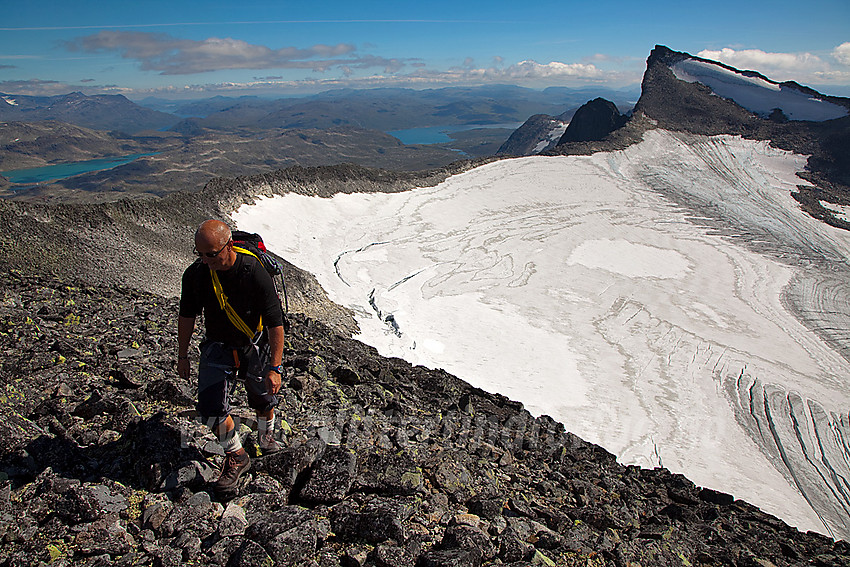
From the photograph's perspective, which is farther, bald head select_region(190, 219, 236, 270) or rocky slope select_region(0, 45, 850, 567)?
bald head select_region(190, 219, 236, 270)

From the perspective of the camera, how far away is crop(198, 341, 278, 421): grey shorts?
4949 mm

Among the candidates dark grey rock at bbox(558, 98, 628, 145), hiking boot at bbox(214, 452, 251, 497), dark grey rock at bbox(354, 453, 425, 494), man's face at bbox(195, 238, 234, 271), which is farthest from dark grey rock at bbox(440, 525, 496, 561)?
dark grey rock at bbox(558, 98, 628, 145)

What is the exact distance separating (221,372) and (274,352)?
1.88 ft

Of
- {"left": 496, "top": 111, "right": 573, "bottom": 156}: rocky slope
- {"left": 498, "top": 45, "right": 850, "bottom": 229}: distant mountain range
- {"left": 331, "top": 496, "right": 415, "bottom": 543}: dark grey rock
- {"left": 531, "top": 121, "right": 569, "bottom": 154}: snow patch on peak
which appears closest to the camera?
{"left": 331, "top": 496, "right": 415, "bottom": 543}: dark grey rock

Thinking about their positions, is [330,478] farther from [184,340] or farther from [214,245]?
[214,245]

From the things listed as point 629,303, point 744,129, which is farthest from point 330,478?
point 744,129

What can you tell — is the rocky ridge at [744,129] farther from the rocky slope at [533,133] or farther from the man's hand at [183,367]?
the rocky slope at [533,133]

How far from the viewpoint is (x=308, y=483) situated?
5.13 m

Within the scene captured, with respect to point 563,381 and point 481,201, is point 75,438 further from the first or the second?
point 481,201

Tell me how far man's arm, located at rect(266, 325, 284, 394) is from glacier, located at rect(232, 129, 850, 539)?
947 centimetres

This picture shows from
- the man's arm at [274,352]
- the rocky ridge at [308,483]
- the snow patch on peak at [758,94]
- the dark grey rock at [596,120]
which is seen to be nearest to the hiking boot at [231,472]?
the rocky ridge at [308,483]

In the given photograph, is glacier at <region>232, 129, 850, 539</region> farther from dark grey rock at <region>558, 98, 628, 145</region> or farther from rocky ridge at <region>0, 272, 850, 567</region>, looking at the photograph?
dark grey rock at <region>558, 98, 628, 145</region>

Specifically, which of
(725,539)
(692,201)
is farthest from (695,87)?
(725,539)

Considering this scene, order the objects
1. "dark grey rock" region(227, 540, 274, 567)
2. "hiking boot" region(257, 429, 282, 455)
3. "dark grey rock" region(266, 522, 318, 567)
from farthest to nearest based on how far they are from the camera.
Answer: "hiking boot" region(257, 429, 282, 455) → "dark grey rock" region(266, 522, 318, 567) → "dark grey rock" region(227, 540, 274, 567)
